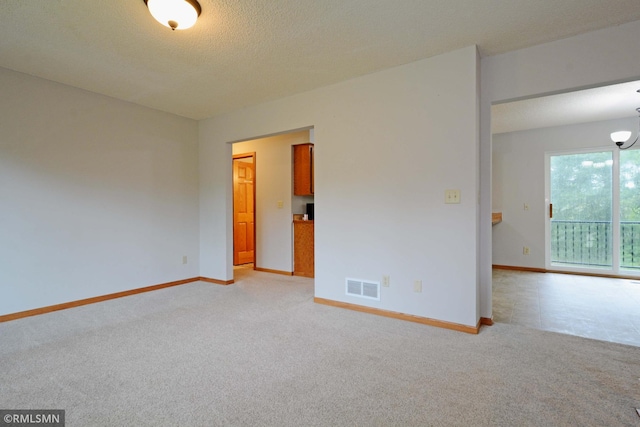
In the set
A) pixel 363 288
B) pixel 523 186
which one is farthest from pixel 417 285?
pixel 523 186

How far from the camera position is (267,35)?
241 cm

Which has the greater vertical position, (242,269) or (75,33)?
(75,33)

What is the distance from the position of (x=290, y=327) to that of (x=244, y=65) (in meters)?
2.54

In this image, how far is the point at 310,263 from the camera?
4.96m

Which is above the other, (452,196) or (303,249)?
(452,196)

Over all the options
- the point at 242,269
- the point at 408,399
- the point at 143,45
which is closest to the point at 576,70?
the point at 408,399

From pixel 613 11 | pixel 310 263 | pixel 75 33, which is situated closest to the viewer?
pixel 613 11

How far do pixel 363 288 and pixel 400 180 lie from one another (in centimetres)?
120

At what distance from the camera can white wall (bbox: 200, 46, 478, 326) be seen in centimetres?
265

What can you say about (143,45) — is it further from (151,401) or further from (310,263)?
(310,263)

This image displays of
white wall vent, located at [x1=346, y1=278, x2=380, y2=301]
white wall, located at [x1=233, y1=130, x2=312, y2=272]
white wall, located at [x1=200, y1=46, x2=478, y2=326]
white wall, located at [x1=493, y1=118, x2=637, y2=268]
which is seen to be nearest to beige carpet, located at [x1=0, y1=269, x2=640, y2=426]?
white wall vent, located at [x1=346, y1=278, x2=380, y2=301]

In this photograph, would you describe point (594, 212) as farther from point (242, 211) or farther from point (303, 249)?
point (242, 211)

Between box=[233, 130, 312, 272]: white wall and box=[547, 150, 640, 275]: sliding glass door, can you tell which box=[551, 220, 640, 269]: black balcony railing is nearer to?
box=[547, 150, 640, 275]: sliding glass door

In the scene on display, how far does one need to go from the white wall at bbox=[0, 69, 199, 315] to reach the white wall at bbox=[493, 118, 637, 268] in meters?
5.52
